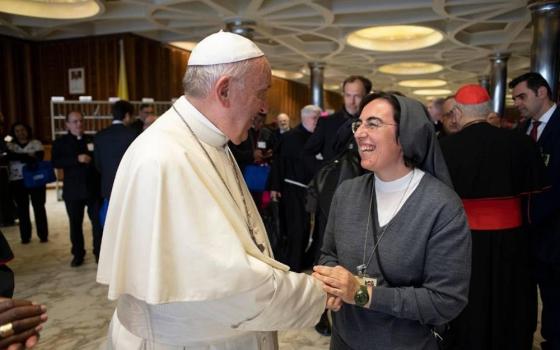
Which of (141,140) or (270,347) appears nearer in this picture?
(141,140)

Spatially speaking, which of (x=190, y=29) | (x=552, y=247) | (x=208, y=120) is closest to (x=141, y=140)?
(x=208, y=120)

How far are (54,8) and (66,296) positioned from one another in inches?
295

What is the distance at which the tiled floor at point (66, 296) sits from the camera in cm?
328

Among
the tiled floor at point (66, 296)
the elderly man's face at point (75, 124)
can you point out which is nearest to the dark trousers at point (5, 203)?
the tiled floor at point (66, 296)

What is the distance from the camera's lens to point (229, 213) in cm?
120

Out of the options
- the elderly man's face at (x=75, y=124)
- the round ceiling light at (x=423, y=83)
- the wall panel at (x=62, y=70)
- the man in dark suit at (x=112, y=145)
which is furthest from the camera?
the round ceiling light at (x=423, y=83)

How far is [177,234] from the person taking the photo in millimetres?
1128

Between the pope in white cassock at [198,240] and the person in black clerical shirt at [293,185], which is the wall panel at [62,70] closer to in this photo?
the person in black clerical shirt at [293,185]

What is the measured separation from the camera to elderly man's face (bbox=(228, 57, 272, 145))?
4.32 ft

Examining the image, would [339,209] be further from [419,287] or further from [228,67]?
[228,67]

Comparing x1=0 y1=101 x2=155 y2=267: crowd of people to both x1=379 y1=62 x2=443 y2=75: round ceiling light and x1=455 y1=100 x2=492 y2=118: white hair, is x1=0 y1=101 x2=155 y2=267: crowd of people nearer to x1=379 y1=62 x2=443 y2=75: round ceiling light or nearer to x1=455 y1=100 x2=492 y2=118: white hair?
x1=455 y1=100 x2=492 y2=118: white hair

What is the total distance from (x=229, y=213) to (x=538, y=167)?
2.20 meters

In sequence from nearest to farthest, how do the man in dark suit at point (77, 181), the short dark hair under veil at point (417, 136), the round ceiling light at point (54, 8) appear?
the short dark hair under veil at point (417, 136) → the man in dark suit at point (77, 181) → the round ceiling light at point (54, 8)

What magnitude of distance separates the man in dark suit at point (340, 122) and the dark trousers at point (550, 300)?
1636 mm
